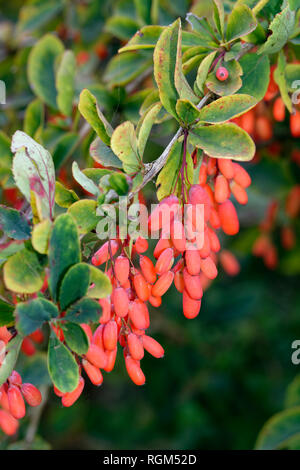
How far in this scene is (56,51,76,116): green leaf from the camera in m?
1.29

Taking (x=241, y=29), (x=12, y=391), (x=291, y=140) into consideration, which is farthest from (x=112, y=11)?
(x=12, y=391)

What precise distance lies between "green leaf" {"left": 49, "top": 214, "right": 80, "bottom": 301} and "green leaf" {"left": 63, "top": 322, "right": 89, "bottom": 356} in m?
0.05

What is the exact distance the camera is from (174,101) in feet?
2.83

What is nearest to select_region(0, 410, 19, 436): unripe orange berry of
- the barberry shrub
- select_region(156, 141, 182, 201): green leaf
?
→ the barberry shrub

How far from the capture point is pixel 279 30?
0.89 m

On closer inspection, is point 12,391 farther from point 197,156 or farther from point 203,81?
point 203,81

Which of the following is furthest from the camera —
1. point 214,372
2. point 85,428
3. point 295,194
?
point 85,428

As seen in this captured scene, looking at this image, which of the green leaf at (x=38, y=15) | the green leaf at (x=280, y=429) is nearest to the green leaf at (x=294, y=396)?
the green leaf at (x=280, y=429)

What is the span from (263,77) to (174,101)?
0.19 metres

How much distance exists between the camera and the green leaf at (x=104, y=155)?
35.1 inches

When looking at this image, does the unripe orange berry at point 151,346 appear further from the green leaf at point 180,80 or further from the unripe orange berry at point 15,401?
the green leaf at point 180,80

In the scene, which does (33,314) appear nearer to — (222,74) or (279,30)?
(222,74)

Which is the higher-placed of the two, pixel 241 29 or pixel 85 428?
pixel 241 29

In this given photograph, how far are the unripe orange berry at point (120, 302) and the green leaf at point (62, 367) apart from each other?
9 cm
